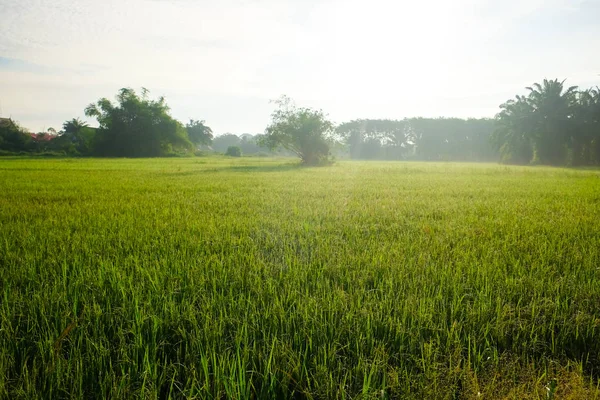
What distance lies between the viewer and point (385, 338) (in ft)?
4.85

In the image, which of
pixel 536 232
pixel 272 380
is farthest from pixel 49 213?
pixel 536 232

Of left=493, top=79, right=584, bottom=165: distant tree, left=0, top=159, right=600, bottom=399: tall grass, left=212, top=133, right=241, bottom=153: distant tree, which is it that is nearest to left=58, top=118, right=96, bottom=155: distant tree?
left=0, top=159, right=600, bottom=399: tall grass

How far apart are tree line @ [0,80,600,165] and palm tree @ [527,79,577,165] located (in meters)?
0.08

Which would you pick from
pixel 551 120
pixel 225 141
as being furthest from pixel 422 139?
pixel 225 141

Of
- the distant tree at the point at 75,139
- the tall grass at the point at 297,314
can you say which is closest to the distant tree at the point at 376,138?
the distant tree at the point at 75,139

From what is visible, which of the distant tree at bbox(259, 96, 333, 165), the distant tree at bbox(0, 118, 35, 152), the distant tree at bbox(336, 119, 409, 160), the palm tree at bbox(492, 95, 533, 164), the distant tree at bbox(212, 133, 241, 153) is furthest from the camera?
the distant tree at bbox(212, 133, 241, 153)

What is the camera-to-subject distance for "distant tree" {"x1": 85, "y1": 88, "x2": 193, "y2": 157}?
44500mm

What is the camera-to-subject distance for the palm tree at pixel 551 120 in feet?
106

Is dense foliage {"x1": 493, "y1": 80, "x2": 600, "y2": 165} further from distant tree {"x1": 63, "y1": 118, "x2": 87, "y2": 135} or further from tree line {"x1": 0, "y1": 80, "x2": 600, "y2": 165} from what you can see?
distant tree {"x1": 63, "y1": 118, "x2": 87, "y2": 135}

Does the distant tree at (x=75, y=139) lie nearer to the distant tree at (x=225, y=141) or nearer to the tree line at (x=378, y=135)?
the tree line at (x=378, y=135)

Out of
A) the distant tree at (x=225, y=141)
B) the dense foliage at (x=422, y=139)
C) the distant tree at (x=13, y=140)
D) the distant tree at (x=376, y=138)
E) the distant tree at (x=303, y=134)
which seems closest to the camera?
the distant tree at (x=303, y=134)

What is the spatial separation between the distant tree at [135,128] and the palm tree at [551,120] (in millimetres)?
45531

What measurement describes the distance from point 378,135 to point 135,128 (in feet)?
150

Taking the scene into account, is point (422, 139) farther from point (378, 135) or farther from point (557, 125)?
point (557, 125)
